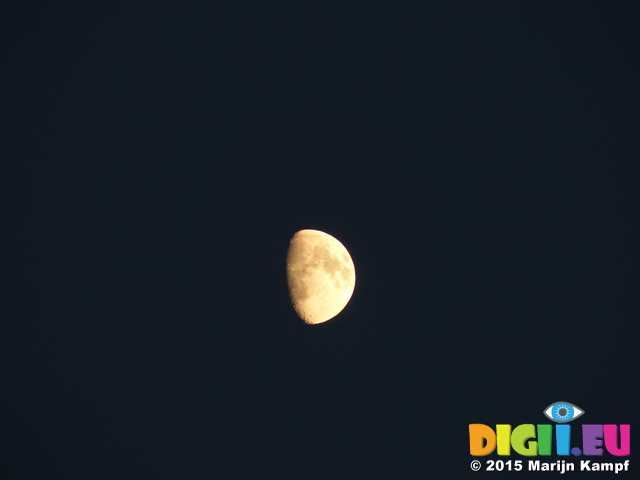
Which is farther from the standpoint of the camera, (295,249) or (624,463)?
(295,249)

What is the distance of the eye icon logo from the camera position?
20.6 feet

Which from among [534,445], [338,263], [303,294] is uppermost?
[338,263]

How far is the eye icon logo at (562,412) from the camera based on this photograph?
6.29 m

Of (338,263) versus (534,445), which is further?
(338,263)

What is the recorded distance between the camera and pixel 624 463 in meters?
6.05

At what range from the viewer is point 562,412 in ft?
20.9

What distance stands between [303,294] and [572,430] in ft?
19.2

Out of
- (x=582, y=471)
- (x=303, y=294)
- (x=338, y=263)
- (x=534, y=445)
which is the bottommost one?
(x=582, y=471)

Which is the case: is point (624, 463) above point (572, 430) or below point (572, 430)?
below

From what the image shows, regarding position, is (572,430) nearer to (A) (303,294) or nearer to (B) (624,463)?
(B) (624,463)

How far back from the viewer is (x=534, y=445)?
19.8ft

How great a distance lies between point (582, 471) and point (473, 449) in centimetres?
212

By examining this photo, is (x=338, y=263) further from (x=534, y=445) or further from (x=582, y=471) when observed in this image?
(x=582, y=471)

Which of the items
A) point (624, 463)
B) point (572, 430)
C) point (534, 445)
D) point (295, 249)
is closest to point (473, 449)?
point (534, 445)
